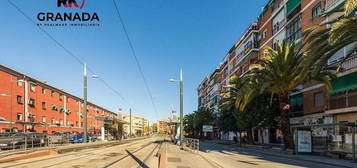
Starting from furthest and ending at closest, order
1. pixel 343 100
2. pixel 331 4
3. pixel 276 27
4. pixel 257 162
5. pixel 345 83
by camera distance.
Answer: pixel 276 27
pixel 331 4
pixel 343 100
pixel 345 83
pixel 257 162

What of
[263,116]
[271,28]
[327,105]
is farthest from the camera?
[271,28]

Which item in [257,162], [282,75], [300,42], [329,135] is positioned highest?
[300,42]

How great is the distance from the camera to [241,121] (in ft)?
119

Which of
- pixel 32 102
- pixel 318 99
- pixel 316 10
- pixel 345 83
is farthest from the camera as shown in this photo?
pixel 32 102

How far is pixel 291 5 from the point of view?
120ft

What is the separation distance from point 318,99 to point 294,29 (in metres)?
9.27

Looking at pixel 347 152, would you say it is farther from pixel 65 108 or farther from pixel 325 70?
pixel 65 108

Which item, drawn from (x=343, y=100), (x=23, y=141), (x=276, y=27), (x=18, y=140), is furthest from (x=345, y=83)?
(x=18, y=140)

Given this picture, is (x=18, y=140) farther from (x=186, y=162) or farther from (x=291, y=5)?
(x=291, y=5)

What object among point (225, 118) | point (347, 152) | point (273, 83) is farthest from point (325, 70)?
point (225, 118)

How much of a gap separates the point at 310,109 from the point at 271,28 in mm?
15348

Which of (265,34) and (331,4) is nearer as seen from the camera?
Answer: (331,4)

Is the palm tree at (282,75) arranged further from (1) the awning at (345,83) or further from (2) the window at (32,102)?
(2) the window at (32,102)

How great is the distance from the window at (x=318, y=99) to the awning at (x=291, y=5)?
35.6 feet
